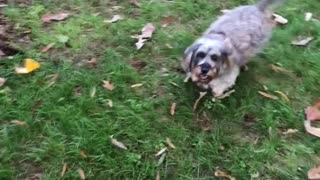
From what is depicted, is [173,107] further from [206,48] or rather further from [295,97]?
[295,97]

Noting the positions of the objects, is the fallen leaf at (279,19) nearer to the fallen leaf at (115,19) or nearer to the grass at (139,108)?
the grass at (139,108)

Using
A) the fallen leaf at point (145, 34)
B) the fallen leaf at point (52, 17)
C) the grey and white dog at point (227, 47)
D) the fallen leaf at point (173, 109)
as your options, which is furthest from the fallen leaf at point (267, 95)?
the fallen leaf at point (52, 17)

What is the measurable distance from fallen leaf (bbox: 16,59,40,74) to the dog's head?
1187 millimetres

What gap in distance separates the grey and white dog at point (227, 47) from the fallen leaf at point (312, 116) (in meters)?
0.61

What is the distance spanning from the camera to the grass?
151 inches

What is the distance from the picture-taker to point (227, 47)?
433 centimetres

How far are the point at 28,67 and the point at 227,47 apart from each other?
1.56 meters

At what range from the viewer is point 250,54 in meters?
4.57

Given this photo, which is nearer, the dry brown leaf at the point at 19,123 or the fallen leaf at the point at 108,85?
the dry brown leaf at the point at 19,123

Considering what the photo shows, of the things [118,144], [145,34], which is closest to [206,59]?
[118,144]

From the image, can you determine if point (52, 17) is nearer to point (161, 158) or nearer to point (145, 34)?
point (145, 34)

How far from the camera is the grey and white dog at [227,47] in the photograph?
4142 mm

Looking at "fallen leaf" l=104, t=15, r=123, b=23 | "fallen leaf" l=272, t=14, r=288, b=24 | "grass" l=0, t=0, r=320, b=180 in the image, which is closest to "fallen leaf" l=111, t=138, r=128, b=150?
"grass" l=0, t=0, r=320, b=180

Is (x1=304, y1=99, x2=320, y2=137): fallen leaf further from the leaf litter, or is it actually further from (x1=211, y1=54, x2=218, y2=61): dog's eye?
the leaf litter
